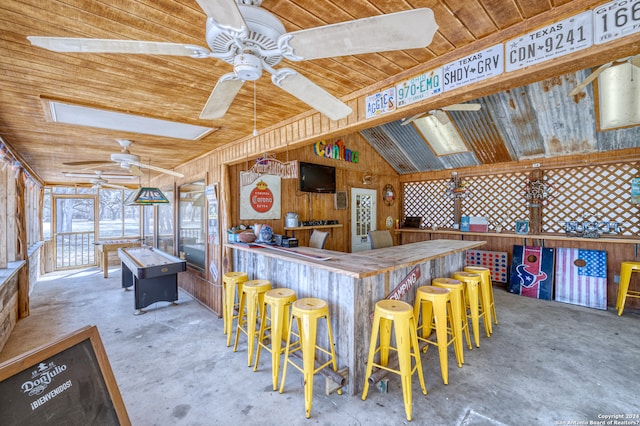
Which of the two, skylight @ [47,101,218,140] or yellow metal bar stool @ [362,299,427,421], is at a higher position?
skylight @ [47,101,218,140]

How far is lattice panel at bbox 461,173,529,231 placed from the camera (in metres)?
5.17

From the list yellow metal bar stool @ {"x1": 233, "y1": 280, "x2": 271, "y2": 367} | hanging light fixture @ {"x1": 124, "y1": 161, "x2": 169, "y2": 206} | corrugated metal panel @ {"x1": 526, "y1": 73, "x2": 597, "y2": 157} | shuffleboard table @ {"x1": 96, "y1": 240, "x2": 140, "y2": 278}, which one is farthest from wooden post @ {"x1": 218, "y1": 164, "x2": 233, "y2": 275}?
shuffleboard table @ {"x1": 96, "y1": 240, "x2": 140, "y2": 278}

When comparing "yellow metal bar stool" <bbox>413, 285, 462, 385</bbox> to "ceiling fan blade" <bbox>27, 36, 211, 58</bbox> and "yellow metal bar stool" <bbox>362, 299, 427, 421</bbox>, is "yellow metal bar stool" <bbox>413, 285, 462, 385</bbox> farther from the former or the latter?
"ceiling fan blade" <bbox>27, 36, 211, 58</bbox>

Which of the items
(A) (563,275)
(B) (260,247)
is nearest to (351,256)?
(B) (260,247)

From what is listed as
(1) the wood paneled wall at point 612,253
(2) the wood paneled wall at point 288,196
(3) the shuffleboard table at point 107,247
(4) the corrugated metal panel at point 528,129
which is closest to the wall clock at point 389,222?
(2) the wood paneled wall at point 288,196

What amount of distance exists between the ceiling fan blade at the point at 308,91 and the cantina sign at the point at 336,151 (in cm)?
297

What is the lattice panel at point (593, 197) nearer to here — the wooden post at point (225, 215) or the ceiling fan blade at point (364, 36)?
the ceiling fan blade at point (364, 36)

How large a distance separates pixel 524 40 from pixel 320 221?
3.69 meters

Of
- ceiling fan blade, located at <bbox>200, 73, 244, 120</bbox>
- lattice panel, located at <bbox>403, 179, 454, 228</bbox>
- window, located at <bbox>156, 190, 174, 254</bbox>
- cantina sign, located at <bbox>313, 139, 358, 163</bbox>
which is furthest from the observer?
lattice panel, located at <bbox>403, 179, 454, 228</bbox>

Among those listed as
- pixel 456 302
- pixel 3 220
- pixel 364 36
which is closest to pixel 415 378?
pixel 456 302

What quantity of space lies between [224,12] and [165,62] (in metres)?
1.18

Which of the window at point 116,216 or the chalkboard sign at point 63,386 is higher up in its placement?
the window at point 116,216

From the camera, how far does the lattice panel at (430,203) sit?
607cm

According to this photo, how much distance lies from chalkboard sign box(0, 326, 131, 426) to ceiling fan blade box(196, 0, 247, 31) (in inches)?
64.9
